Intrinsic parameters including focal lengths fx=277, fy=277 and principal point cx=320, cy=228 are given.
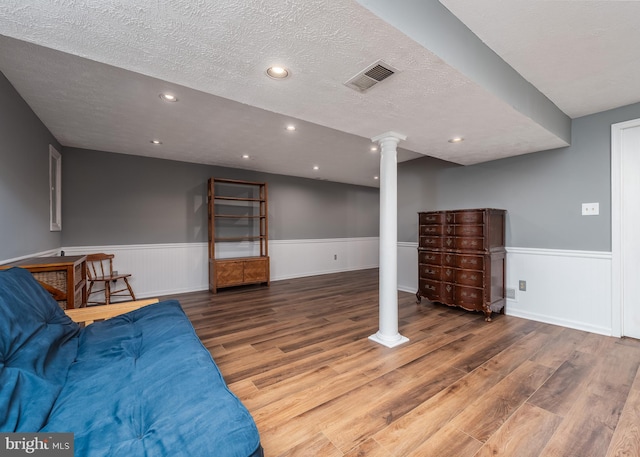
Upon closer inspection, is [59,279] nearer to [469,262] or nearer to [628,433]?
[628,433]

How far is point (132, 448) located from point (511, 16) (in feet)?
8.69

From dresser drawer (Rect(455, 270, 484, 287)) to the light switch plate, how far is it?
122 cm

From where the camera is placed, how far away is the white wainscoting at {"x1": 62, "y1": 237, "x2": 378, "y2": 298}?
4.46 meters

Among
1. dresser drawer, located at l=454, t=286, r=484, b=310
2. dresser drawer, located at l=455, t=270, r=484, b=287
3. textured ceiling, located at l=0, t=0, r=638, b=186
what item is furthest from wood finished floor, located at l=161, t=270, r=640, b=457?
textured ceiling, located at l=0, t=0, r=638, b=186

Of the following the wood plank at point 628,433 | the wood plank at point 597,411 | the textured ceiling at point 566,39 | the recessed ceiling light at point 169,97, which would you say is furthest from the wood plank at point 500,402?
the recessed ceiling light at point 169,97

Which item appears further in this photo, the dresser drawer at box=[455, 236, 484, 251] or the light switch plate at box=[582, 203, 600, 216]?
the dresser drawer at box=[455, 236, 484, 251]

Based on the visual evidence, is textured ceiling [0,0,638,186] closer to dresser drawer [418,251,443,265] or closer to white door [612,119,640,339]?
white door [612,119,640,339]

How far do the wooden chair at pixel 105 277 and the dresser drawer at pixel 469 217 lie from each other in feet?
15.2

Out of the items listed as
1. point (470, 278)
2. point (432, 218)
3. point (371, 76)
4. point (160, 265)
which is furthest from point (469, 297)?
point (160, 265)

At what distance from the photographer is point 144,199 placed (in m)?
4.58

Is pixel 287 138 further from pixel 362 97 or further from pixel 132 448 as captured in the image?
pixel 132 448

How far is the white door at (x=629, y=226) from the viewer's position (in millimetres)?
2729

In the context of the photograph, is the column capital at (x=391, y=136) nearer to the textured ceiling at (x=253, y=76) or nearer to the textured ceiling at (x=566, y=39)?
the textured ceiling at (x=253, y=76)

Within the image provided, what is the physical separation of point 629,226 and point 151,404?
164 inches
